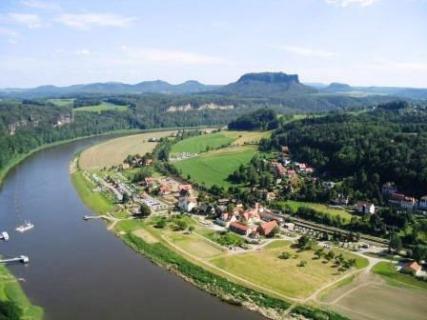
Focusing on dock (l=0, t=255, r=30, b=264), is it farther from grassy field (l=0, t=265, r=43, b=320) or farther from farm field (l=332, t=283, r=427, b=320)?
farm field (l=332, t=283, r=427, b=320)

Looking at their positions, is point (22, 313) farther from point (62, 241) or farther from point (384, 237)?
point (384, 237)

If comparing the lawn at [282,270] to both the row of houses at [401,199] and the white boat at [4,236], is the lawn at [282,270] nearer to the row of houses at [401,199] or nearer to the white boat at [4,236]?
the row of houses at [401,199]

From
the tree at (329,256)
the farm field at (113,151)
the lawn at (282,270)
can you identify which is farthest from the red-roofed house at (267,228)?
the farm field at (113,151)

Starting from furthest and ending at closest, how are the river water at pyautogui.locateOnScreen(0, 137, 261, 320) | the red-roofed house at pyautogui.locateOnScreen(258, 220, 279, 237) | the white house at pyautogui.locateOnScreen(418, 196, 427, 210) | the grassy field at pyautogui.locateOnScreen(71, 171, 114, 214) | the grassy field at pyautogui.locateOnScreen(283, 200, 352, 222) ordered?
the grassy field at pyautogui.locateOnScreen(71, 171, 114, 214) < the white house at pyautogui.locateOnScreen(418, 196, 427, 210) < the grassy field at pyautogui.locateOnScreen(283, 200, 352, 222) < the red-roofed house at pyautogui.locateOnScreen(258, 220, 279, 237) < the river water at pyautogui.locateOnScreen(0, 137, 261, 320)

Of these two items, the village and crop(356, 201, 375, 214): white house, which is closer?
the village

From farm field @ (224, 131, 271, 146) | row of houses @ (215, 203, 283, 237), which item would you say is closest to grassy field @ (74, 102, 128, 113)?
farm field @ (224, 131, 271, 146)
